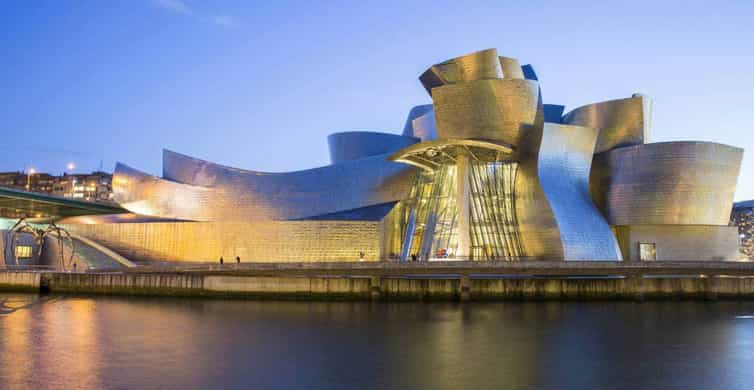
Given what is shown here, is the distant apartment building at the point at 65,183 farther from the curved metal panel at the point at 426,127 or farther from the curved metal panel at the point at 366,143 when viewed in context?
the curved metal panel at the point at 426,127

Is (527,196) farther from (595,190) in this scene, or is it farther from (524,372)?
(524,372)

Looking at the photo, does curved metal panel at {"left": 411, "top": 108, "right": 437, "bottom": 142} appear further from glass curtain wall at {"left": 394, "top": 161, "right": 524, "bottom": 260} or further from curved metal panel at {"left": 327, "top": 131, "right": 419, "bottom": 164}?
glass curtain wall at {"left": 394, "top": 161, "right": 524, "bottom": 260}

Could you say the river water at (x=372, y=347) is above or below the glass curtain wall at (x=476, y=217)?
below

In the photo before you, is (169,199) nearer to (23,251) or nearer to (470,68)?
(23,251)

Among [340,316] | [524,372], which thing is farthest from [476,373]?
[340,316]

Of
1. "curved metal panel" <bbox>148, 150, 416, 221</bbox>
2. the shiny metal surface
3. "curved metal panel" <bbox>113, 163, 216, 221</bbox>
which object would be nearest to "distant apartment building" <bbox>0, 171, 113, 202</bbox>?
"curved metal panel" <bbox>113, 163, 216, 221</bbox>

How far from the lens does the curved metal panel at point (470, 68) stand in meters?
38.4

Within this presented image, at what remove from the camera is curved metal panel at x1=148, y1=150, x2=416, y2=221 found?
140 ft

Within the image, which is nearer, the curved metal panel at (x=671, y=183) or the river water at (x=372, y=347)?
the river water at (x=372, y=347)

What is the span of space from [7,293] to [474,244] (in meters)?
25.7

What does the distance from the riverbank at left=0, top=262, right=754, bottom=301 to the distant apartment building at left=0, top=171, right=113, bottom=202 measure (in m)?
85.2

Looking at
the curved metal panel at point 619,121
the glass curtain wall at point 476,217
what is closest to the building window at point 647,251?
the curved metal panel at point 619,121

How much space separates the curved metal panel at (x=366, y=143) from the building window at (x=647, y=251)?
17253 millimetres

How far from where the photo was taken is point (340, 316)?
78.8ft
